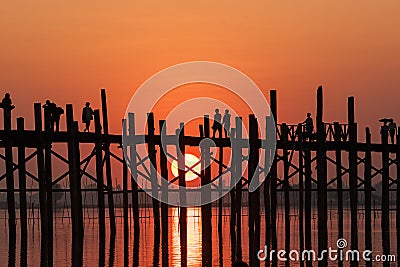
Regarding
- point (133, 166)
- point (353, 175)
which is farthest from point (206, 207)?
point (353, 175)

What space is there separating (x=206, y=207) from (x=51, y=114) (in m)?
5.31

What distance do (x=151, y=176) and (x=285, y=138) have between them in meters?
4.57

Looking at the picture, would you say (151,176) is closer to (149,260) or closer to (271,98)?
(149,260)

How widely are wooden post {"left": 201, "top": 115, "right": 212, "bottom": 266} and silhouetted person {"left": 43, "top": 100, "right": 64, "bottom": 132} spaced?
4.88 metres

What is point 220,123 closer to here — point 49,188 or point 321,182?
point 321,182

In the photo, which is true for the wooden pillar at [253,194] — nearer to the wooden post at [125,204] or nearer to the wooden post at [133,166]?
the wooden post at [133,166]

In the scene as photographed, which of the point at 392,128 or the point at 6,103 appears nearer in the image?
the point at 6,103

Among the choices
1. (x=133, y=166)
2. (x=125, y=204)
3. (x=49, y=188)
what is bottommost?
(x=125, y=204)

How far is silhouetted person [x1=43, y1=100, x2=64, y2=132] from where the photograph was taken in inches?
1105

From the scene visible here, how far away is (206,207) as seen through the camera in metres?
29.7

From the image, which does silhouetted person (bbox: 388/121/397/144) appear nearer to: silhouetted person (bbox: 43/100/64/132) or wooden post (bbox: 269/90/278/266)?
wooden post (bbox: 269/90/278/266)

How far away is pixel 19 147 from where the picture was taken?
30.4 m

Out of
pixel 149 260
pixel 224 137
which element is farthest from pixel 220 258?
pixel 224 137

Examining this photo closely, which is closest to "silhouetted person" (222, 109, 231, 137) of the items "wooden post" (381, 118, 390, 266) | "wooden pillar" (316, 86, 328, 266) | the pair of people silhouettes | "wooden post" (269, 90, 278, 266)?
the pair of people silhouettes
